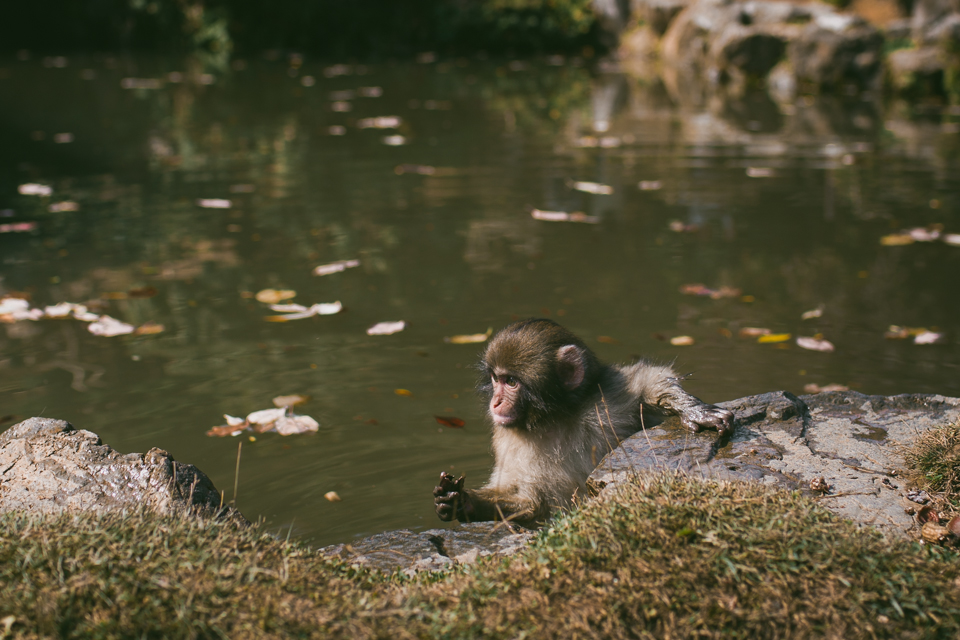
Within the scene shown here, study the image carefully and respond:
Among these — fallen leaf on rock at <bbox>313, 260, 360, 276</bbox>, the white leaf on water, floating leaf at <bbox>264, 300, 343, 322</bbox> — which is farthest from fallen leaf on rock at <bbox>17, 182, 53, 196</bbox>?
the white leaf on water

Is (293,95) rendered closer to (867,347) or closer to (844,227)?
(844,227)

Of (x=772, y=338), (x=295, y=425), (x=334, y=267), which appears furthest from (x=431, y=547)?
(x=334, y=267)

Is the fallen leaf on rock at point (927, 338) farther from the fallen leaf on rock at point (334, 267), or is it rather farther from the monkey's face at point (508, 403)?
the fallen leaf on rock at point (334, 267)

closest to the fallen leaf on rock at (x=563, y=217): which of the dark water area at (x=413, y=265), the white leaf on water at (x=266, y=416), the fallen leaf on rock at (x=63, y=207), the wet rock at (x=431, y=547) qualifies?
the dark water area at (x=413, y=265)

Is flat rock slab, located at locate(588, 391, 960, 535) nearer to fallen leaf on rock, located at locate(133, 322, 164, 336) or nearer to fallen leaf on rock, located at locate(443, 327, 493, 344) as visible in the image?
fallen leaf on rock, located at locate(443, 327, 493, 344)

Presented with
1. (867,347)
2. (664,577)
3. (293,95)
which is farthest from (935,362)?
(293,95)

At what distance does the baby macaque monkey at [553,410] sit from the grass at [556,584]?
1025 millimetres

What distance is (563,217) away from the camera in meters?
8.65

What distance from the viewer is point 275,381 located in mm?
5234

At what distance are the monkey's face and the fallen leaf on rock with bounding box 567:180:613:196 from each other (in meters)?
5.95

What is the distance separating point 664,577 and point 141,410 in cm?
343

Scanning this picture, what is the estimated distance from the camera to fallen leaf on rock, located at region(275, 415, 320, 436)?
15.3 ft

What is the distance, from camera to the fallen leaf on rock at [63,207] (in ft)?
28.8

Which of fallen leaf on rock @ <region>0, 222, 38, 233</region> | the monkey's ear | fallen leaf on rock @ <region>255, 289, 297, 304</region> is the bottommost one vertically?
fallen leaf on rock @ <region>255, 289, 297, 304</region>
